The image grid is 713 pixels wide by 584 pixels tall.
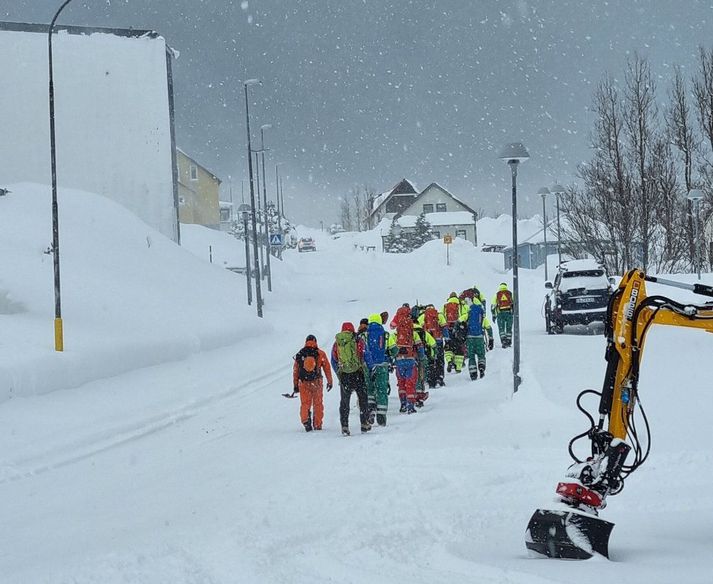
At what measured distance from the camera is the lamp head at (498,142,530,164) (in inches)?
627

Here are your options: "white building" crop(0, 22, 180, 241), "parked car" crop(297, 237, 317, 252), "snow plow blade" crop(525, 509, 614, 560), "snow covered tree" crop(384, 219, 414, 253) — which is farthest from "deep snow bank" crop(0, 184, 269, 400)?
"parked car" crop(297, 237, 317, 252)

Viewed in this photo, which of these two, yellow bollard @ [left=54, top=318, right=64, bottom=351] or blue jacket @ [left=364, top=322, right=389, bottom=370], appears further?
yellow bollard @ [left=54, top=318, right=64, bottom=351]

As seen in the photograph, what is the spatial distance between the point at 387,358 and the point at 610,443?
814 centimetres

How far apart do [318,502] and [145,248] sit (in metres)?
24.7

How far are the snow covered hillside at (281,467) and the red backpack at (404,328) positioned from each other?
4.23 feet

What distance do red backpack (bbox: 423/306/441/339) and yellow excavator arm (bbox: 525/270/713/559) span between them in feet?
39.1

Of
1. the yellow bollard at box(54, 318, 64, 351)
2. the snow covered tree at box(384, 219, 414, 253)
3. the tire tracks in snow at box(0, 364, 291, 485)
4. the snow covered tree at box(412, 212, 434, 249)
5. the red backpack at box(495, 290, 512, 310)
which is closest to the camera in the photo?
the tire tracks in snow at box(0, 364, 291, 485)

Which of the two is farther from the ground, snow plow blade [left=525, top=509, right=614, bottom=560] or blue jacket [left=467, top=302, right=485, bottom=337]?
blue jacket [left=467, top=302, right=485, bottom=337]

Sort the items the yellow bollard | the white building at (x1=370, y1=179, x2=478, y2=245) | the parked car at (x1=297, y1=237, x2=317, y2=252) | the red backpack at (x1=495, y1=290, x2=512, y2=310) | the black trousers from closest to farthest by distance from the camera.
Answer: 1. the black trousers
2. the yellow bollard
3. the red backpack at (x1=495, y1=290, x2=512, y2=310)
4. the parked car at (x1=297, y1=237, x2=317, y2=252)
5. the white building at (x1=370, y1=179, x2=478, y2=245)

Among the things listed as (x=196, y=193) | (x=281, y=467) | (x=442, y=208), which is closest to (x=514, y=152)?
(x=281, y=467)

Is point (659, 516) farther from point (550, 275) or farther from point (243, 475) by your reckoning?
point (550, 275)

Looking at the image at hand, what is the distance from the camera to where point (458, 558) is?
6719 mm

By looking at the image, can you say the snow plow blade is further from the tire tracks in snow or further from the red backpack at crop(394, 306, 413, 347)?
the red backpack at crop(394, 306, 413, 347)

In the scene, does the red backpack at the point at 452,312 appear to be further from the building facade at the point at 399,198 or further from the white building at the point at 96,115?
the building facade at the point at 399,198
